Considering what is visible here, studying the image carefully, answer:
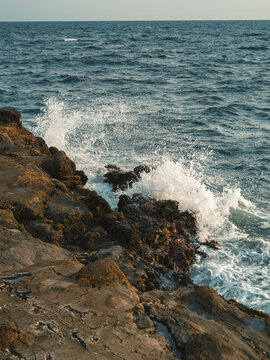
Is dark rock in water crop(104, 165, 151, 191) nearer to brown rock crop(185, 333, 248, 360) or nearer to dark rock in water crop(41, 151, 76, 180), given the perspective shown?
dark rock in water crop(41, 151, 76, 180)

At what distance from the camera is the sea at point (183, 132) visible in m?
8.95

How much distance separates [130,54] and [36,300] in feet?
128

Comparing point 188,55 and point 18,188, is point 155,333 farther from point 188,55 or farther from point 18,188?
point 188,55

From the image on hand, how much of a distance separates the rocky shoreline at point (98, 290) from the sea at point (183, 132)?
1338 millimetres

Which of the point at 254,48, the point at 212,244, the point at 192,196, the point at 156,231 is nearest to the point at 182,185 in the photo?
the point at 192,196

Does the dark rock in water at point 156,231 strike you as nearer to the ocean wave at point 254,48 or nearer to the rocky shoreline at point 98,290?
the rocky shoreline at point 98,290

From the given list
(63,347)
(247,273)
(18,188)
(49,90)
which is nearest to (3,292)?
(63,347)

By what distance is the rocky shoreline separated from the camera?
154 inches

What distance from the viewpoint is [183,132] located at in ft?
54.9

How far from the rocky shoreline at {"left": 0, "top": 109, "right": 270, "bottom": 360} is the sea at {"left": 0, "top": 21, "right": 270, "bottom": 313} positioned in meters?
1.34

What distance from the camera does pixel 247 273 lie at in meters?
7.82

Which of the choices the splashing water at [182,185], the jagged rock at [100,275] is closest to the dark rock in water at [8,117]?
the splashing water at [182,185]

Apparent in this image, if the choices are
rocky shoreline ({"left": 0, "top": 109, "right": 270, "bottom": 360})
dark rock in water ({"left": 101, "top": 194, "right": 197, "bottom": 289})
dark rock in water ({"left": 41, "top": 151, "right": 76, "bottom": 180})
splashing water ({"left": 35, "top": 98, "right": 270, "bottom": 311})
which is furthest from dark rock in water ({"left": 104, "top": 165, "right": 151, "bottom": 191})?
rocky shoreline ({"left": 0, "top": 109, "right": 270, "bottom": 360})

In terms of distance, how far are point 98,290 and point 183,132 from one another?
12.9 meters
